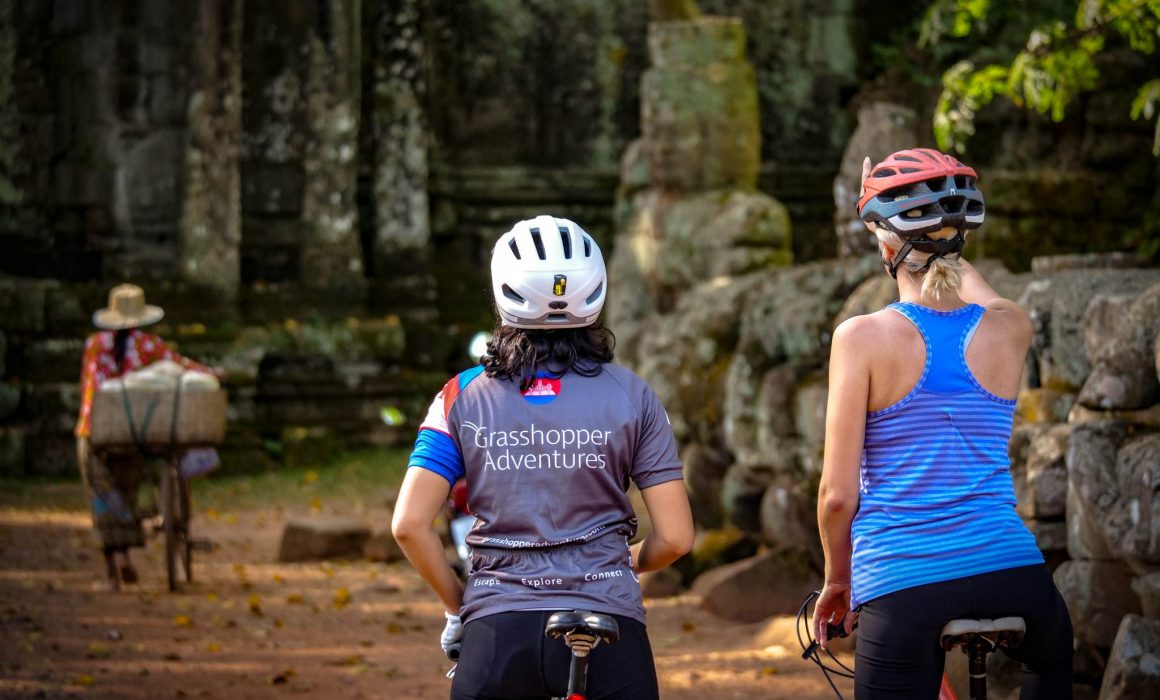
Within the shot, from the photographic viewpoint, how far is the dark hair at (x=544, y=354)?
332 centimetres

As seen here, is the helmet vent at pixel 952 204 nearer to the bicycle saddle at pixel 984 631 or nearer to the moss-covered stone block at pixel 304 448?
the bicycle saddle at pixel 984 631

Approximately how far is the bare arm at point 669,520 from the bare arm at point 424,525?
42cm

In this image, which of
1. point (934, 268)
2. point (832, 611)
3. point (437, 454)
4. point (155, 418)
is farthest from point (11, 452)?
point (934, 268)

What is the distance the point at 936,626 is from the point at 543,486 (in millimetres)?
839

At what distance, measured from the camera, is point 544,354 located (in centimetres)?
333

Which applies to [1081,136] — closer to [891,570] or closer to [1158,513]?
[1158,513]

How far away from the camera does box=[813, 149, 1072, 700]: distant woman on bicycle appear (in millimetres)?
3275

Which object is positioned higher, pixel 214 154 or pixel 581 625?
pixel 214 154

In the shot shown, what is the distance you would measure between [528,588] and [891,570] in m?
0.75

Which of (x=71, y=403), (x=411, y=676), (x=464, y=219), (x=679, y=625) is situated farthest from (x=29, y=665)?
(x=464, y=219)

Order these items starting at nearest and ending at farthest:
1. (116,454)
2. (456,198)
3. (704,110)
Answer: (116,454) → (704,110) → (456,198)

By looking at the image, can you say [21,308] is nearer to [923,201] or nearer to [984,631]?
[923,201]

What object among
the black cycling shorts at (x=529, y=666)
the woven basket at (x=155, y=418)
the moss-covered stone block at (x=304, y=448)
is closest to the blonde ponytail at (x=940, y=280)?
the black cycling shorts at (x=529, y=666)

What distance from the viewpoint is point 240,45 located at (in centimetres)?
1659
